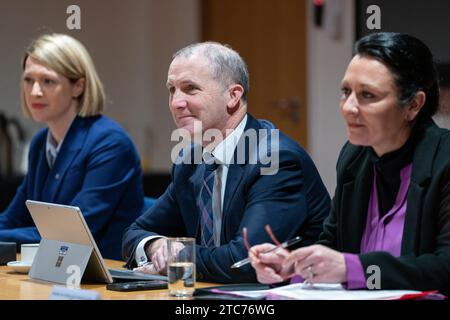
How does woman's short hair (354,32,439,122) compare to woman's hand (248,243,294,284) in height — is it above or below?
above

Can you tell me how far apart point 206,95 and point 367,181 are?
0.60m

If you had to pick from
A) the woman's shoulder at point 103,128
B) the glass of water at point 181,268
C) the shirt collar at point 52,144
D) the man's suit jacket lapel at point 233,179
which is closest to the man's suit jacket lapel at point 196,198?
the man's suit jacket lapel at point 233,179

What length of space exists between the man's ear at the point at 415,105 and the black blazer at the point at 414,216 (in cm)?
5

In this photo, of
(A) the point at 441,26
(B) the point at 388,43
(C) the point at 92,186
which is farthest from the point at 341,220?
(C) the point at 92,186

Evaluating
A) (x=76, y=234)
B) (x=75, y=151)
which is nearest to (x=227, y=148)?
(x=76, y=234)

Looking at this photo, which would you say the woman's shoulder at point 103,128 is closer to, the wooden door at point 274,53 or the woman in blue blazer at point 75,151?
the woman in blue blazer at point 75,151

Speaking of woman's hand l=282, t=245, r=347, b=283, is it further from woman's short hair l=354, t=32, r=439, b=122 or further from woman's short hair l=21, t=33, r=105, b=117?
woman's short hair l=21, t=33, r=105, b=117

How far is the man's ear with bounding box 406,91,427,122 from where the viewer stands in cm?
216

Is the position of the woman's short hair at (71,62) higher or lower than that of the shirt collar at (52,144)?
higher

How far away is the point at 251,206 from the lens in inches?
97.3

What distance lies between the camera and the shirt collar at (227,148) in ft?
8.55

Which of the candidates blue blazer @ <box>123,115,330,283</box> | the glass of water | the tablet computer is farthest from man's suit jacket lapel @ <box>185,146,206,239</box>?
the glass of water

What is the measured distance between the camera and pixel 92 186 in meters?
3.43

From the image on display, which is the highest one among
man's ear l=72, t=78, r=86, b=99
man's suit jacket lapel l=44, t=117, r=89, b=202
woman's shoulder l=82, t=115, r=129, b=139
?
man's ear l=72, t=78, r=86, b=99
